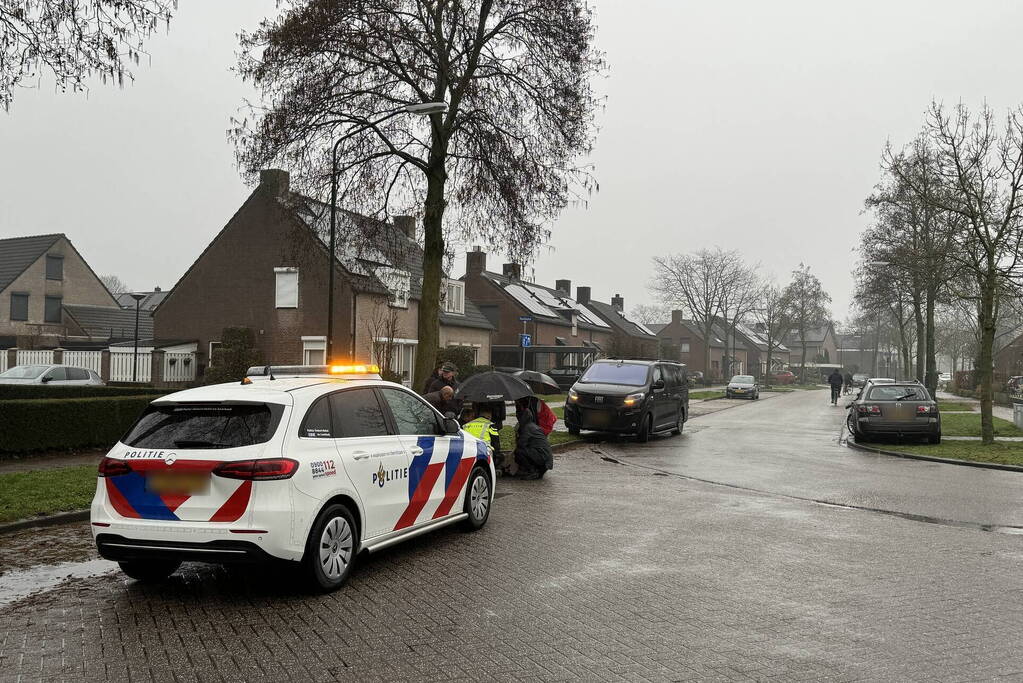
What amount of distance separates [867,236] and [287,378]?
116 ft

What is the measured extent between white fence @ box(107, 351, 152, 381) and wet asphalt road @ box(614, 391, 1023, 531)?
2221 cm

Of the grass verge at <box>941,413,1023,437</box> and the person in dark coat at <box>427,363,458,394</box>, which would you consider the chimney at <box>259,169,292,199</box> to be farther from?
the grass verge at <box>941,413,1023,437</box>

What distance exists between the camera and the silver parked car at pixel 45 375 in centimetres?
2645

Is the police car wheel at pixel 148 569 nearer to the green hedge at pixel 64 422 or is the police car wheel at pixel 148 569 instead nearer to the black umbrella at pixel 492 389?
the black umbrella at pixel 492 389

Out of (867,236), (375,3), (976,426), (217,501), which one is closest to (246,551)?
(217,501)

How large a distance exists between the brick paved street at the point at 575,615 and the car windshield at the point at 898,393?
11.7 m

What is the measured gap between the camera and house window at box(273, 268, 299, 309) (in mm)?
34906

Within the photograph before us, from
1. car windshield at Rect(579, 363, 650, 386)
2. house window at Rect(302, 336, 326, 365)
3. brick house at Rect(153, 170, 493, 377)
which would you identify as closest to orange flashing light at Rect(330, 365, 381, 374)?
car windshield at Rect(579, 363, 650, 386)

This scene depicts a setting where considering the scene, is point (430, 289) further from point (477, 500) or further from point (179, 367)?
point (179, 367)

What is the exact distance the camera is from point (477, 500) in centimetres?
870

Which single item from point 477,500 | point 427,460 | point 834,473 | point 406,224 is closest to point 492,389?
point 477,500

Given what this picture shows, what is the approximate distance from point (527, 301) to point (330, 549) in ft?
170

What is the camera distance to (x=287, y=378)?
23.2 feet

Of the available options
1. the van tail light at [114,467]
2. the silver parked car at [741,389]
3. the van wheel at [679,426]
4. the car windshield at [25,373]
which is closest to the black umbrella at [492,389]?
the van tail light at [114,467]
